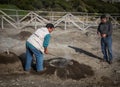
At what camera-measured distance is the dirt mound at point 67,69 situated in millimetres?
7251

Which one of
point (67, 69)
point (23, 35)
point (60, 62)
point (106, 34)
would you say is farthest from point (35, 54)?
point (23, 35)

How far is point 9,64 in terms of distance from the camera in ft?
24.0

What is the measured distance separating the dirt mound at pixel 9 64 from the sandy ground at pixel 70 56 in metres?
0.15

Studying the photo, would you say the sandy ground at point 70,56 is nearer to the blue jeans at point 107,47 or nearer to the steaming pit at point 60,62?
the blue jeans at point 107,47

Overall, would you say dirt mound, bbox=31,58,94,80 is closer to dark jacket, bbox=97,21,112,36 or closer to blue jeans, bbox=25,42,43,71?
blue jeans, bbox=25,42,43,71

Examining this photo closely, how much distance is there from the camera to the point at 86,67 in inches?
315

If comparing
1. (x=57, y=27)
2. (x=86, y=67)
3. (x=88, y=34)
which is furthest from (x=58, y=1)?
(x=86, y=67)

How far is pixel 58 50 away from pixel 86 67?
2457 millimetres

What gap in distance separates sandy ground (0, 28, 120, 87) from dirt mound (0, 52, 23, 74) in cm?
15

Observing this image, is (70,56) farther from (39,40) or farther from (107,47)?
(39,40)

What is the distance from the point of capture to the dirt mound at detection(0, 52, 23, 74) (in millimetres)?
7266

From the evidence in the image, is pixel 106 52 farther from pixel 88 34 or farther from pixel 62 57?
pixel 88 34

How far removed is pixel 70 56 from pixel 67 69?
1749 mm

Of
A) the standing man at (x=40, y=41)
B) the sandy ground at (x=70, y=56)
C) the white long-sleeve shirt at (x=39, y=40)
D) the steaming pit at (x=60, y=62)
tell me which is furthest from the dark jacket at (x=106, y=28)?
the white long-sleeve shirt at (x=39, y=40)
